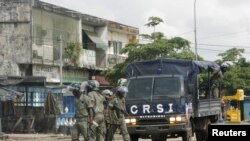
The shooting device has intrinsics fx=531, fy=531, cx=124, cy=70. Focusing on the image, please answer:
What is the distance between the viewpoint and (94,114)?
1172 cm

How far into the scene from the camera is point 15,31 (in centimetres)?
3184

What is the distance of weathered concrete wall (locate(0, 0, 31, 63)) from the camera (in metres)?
31.6

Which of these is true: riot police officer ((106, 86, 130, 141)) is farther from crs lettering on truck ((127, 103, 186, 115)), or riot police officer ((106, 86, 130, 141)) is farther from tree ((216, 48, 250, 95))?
tree ((216, 48, 250, 95))

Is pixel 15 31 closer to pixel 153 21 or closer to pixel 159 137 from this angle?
pixel 153 21

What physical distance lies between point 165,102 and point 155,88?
0.68 metres

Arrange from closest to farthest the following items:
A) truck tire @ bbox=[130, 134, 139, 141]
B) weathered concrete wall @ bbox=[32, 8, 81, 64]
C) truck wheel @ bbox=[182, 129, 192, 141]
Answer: truck wheel @ bbox=[182, 129, 192, 141]
truck tire @ bbox=[130, 134, 139, 141]
weathered concrete wall @ bbox=[32, 8, 81, 64]

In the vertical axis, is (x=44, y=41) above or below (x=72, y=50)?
above

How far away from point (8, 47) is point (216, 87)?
58.9ft

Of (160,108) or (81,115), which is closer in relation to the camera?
(81,115)

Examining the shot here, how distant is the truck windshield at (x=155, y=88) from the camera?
13.5 meters

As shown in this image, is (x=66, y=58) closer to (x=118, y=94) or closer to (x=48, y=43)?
(x=48, y=43)

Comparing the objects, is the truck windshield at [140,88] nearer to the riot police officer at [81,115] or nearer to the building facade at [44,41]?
the riot police officer at [81,115]

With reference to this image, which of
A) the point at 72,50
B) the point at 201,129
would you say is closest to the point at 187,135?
the point at 201,129

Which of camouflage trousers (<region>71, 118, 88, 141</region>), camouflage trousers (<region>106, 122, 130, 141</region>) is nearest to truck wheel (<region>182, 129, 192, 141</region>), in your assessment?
camouflage trousers (<region>106, 122, 130, 141</region>)
